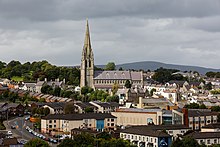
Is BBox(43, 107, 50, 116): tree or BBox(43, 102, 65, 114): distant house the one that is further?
BBox(43, 102, 65, 114): distant house

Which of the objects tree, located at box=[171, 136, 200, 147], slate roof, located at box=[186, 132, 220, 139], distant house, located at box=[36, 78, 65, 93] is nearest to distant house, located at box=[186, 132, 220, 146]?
slate roof, located at box=[186, 132, 220, 139]

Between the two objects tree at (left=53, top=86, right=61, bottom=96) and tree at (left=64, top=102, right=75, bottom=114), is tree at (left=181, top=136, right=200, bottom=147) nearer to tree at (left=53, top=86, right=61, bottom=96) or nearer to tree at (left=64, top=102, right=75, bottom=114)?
tree at (left=64, top=102, right=75, bottom=114)

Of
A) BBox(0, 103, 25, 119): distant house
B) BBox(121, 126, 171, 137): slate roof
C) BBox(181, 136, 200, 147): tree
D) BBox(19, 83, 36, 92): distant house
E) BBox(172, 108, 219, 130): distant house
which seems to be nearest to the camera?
BBox(181, 136, 200, 147): tree

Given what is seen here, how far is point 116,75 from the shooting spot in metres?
96.9

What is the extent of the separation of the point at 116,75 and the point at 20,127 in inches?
1666

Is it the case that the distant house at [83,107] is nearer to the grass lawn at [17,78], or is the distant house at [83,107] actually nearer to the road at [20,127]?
the road at [20,127]

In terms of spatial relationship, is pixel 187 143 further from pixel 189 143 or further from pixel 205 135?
pixel 205 135

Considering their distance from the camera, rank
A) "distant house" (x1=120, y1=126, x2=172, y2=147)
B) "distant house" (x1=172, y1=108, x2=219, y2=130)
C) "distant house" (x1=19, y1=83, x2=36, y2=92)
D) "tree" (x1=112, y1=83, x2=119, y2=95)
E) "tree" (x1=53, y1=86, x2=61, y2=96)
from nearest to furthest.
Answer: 1. "distant house" (x1=120, y1=126, x2=172, y2=147)
2. "distant house" (x1=172, y1=108, x2=219, y2=130)
3. "tree" (x1=112, y1=83, x2=119, y2=95)
4. "tree" (x1=53, y1=86, x2=61, y2=96)
5. "distant house" (x1=19, y1=83, x2=36, y2=92)

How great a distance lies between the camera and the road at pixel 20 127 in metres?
49.2

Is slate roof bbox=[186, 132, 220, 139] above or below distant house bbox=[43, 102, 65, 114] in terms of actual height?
below

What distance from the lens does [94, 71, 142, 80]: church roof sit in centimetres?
9545

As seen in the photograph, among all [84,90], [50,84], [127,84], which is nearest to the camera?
[84,90]

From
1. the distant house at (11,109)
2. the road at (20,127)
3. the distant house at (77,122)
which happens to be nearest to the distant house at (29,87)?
A: the distant house at (11,109)

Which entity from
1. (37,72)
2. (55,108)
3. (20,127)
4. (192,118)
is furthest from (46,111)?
(37,72)
